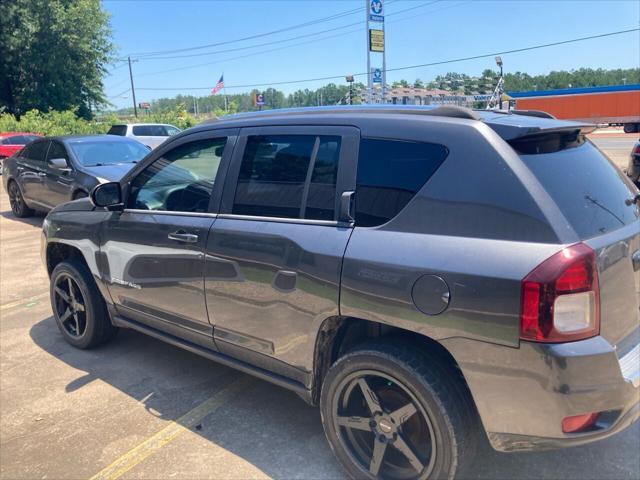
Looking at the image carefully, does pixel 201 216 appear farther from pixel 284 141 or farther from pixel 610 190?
pixel 610 190

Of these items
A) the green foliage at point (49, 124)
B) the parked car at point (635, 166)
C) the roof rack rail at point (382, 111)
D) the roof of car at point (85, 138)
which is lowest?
the parked car at point (635, 166)

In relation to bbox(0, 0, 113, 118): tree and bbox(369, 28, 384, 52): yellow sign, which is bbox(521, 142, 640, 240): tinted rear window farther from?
bbox(0, 0, 113, 118): tree

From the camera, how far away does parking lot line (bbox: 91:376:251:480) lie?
2842 millimetres

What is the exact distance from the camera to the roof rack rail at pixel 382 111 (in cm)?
244

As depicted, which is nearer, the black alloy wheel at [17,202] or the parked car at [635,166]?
the parked car at [635,166]

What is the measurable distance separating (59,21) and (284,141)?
33685 mm

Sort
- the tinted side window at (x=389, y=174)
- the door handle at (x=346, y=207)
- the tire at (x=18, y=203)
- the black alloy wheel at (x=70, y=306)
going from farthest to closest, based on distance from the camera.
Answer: the tire at (x=18, y=203) → the black alloy wheel at (x=70, y=306) → the door handle at (x=346, y=207) → the tinted side window at (x=389, y=174)

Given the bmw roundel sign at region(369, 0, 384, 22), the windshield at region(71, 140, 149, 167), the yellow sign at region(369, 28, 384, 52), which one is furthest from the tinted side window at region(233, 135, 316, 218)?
the bmw roundel sign at region(369, 0, 384, 22)

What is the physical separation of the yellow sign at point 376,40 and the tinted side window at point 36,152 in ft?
62.0

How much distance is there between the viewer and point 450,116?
2.44 meters

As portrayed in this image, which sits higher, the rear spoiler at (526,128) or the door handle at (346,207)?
the rear spoiler at (526,128)

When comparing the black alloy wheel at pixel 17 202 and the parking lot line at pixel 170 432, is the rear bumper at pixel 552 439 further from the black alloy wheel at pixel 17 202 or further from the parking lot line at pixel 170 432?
the black alloy wheel at pixel 17 202

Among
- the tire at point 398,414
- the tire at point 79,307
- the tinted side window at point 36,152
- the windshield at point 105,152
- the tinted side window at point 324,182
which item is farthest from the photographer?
the tinted side window at point 36,152

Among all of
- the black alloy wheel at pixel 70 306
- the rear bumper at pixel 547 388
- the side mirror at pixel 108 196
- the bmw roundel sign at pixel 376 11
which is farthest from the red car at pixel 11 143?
the rear bumper at pixel 547 388
